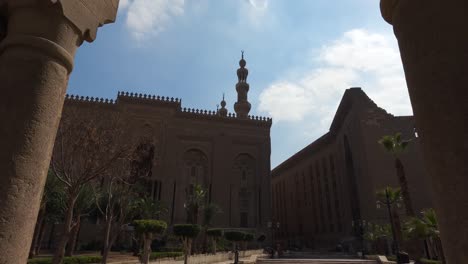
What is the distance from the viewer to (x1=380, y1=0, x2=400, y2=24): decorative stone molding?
232cm

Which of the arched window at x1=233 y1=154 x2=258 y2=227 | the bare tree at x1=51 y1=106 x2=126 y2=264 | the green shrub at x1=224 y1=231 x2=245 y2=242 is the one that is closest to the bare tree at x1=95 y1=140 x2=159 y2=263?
the bare tree at x1=51 y1=106 x2=126 y2=264

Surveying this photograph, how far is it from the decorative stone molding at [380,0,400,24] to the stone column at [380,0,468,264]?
0.42 ft

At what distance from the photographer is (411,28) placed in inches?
83.3

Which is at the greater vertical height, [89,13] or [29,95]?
[89,13]

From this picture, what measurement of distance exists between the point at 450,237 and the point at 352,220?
115 feet

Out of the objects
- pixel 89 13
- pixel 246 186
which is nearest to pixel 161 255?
pixel 246 186

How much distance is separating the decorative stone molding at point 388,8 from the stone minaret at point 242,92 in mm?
39824

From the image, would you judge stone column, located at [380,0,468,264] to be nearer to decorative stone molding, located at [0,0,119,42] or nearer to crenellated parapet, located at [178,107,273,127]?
decorative stone molding, located at [0,0,119,42]

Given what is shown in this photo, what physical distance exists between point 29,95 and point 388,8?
2504 millimetres

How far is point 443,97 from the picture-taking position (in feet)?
5.93

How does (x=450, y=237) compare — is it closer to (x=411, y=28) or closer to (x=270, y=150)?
(x=411, y=28)

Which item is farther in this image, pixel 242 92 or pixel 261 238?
pixel 242 92

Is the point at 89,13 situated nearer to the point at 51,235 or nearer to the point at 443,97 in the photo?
the point at 443,97

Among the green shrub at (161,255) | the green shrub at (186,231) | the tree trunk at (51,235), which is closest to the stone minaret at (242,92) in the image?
the tree trunk at (51,235)
